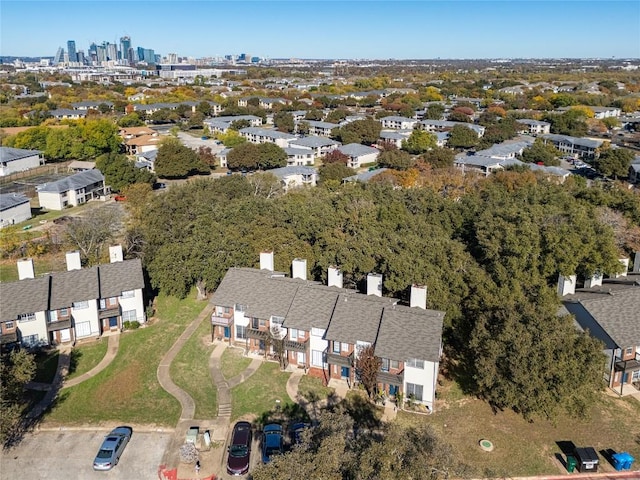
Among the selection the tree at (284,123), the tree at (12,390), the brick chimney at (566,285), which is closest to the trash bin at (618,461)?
the brick chimney at (566,285)

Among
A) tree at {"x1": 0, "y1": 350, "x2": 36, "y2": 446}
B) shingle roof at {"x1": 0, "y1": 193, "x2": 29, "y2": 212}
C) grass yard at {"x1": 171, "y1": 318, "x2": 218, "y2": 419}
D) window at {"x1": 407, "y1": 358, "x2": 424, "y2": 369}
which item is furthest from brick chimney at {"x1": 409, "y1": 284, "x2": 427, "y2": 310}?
shingle roof at {"x1": 0, "y1": 193, "x2": 29, "y2": 212}

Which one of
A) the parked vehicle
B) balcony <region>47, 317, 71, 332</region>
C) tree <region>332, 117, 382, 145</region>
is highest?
tree <region>332, 117, 382, 145</region>

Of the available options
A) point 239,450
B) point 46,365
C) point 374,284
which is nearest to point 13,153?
point 46,365

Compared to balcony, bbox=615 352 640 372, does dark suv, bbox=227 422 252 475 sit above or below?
below

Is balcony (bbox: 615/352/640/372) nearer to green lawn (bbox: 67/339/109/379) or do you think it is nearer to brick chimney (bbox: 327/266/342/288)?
brick chimney (bbox: 327/266/342/288)

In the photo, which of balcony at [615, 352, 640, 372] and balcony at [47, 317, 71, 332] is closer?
balcony at [615, 352, 640, 372]

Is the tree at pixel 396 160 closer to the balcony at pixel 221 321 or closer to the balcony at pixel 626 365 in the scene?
the balcony at pixel 221 321
